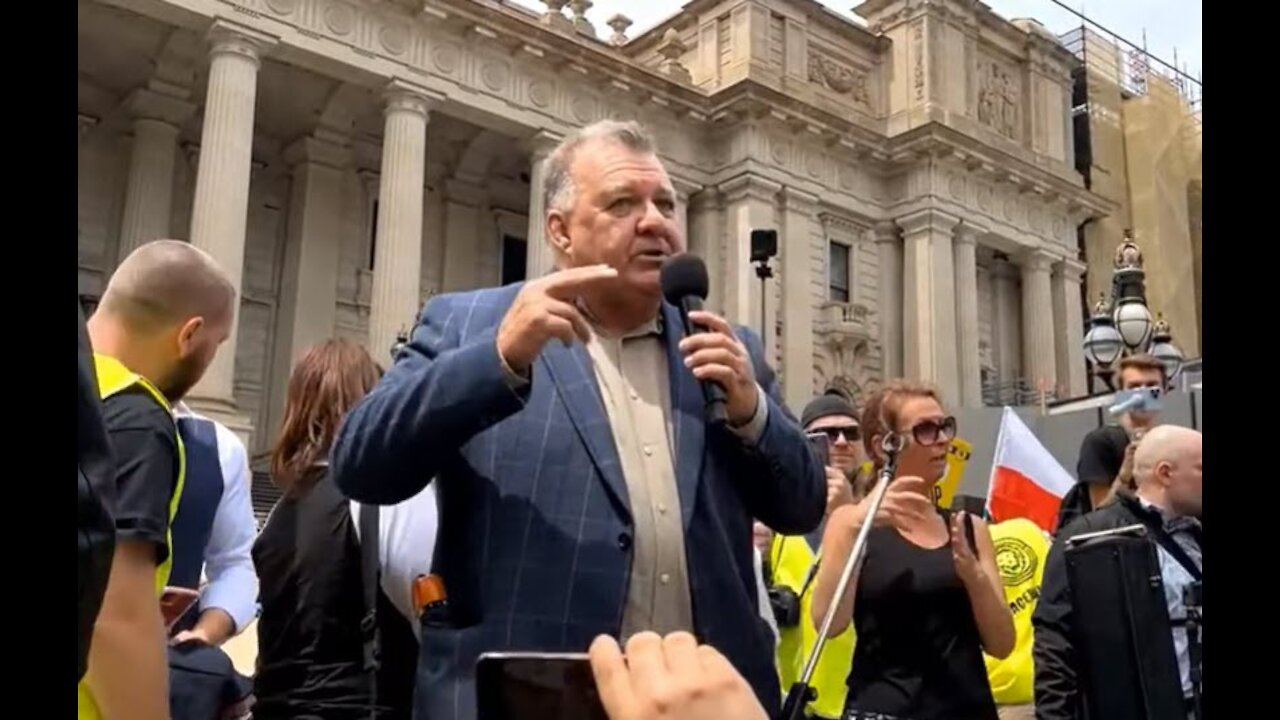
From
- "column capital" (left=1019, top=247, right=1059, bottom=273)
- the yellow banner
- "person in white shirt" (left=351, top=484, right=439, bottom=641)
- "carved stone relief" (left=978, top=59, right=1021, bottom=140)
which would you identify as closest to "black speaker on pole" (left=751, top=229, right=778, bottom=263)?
the yellow banner

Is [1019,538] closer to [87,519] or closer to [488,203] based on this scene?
[87,519]

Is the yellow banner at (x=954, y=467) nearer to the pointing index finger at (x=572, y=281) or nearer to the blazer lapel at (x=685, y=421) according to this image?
the blazer lapel at (x=685, y=421)

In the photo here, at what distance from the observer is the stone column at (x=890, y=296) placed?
3011 centimetres

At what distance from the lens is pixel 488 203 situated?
90.9 feet

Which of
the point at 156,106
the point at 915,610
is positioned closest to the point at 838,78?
the point at 156,106

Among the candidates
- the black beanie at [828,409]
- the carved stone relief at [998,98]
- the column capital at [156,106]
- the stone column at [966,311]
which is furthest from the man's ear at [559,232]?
the carved stone relief at [998,98]

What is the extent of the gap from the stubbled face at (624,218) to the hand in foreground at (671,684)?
53.7 inches

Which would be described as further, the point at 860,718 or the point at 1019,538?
the point at 1019,538

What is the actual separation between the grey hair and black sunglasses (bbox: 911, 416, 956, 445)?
1.87 metres

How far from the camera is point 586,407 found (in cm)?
237

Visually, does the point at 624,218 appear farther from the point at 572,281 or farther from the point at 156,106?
the point at 156,106
